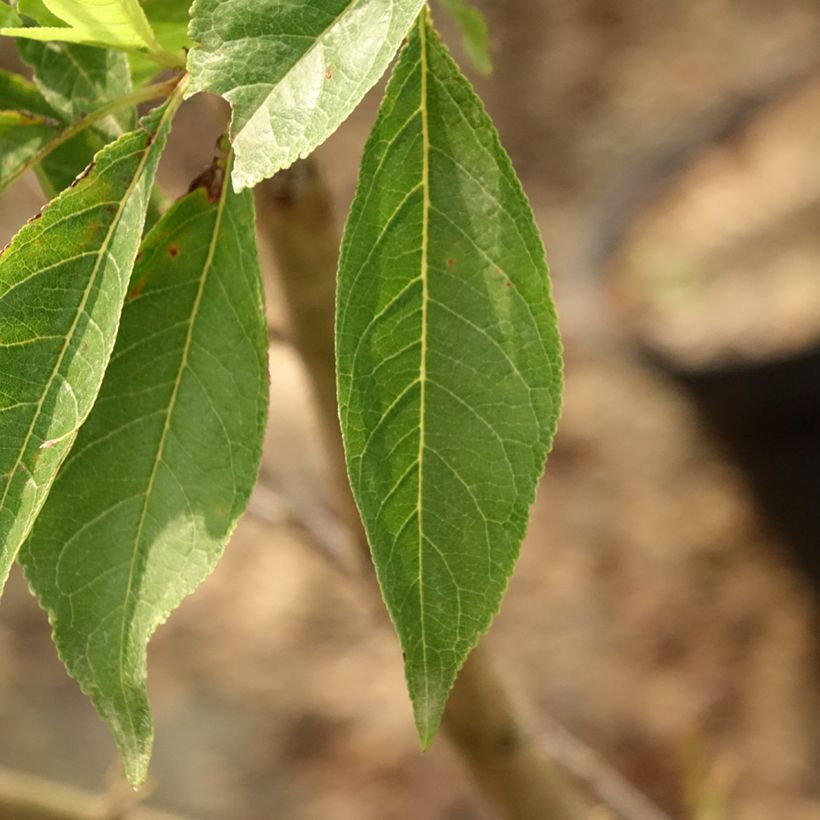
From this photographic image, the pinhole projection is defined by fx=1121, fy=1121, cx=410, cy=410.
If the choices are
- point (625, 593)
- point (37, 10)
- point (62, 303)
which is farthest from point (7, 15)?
point (625, 593)

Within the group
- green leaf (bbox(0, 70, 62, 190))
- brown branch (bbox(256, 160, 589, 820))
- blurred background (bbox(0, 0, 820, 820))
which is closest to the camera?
green leaf (bbox(0, 70, 62, 190))

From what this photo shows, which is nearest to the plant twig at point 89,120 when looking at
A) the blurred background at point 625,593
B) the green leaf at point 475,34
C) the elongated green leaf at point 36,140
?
the elongated green leaf at point 36,140

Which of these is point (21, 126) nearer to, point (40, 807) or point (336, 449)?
point (336, 449)

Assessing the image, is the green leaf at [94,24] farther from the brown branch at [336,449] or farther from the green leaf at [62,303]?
the brown branch at [336,449]

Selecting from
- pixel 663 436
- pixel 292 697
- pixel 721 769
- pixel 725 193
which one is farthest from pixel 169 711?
pixel 725 193

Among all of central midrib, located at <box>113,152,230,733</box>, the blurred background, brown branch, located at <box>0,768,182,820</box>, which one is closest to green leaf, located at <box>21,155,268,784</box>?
central midrib, located at <box>113,152,230,733</box>

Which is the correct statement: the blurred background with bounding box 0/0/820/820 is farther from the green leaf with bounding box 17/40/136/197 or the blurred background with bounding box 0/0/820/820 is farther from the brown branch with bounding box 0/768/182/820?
the green leaf with bounding box 17/40/136/197
